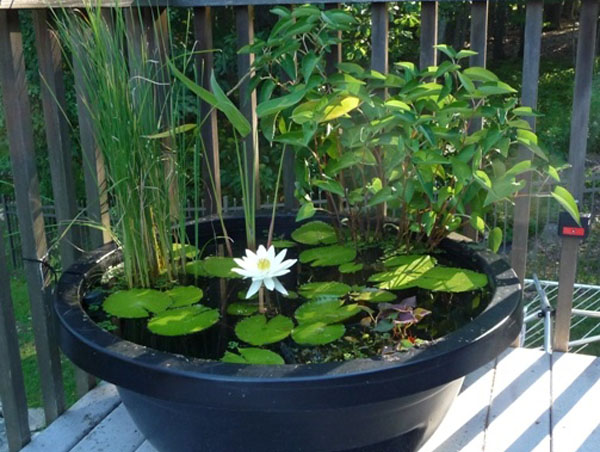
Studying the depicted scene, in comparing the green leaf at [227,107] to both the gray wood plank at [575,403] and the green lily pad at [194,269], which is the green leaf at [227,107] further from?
the gray wood plank at [575,403]

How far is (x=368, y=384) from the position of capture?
125 cm

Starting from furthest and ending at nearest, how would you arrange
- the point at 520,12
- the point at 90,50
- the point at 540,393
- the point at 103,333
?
the point at 520,12, the point at 540,393, the point at 90,50, the point at 103,333

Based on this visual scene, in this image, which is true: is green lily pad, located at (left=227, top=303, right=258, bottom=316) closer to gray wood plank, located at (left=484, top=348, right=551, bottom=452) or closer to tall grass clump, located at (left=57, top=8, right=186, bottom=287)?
tall grass clump, located at (left=57, top=8, right=186, bottom=287)

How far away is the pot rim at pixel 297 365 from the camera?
1.24 metres

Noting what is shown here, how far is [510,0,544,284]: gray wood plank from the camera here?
6.23 ft

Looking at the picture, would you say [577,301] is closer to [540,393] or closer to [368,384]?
[540,393]

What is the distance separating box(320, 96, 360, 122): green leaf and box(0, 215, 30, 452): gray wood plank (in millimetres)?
838

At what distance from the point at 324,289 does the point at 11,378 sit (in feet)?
2.67

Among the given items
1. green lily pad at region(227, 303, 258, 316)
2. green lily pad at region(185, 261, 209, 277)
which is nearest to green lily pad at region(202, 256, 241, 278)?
green lily pad at region(185, 261, 209, 277)

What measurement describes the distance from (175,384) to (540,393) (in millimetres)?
1068

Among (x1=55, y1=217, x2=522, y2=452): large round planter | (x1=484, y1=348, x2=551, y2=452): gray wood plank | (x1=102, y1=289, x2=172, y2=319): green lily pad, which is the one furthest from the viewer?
(x1=484, y1=348, x2=551, y2=452): gray wood plank

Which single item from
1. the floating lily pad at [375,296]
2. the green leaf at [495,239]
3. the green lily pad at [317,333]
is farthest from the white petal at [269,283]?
the green leaf at [495,239]

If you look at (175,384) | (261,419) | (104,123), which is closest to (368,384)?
(261,419)

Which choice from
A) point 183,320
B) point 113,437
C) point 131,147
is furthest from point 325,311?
point 113,437
